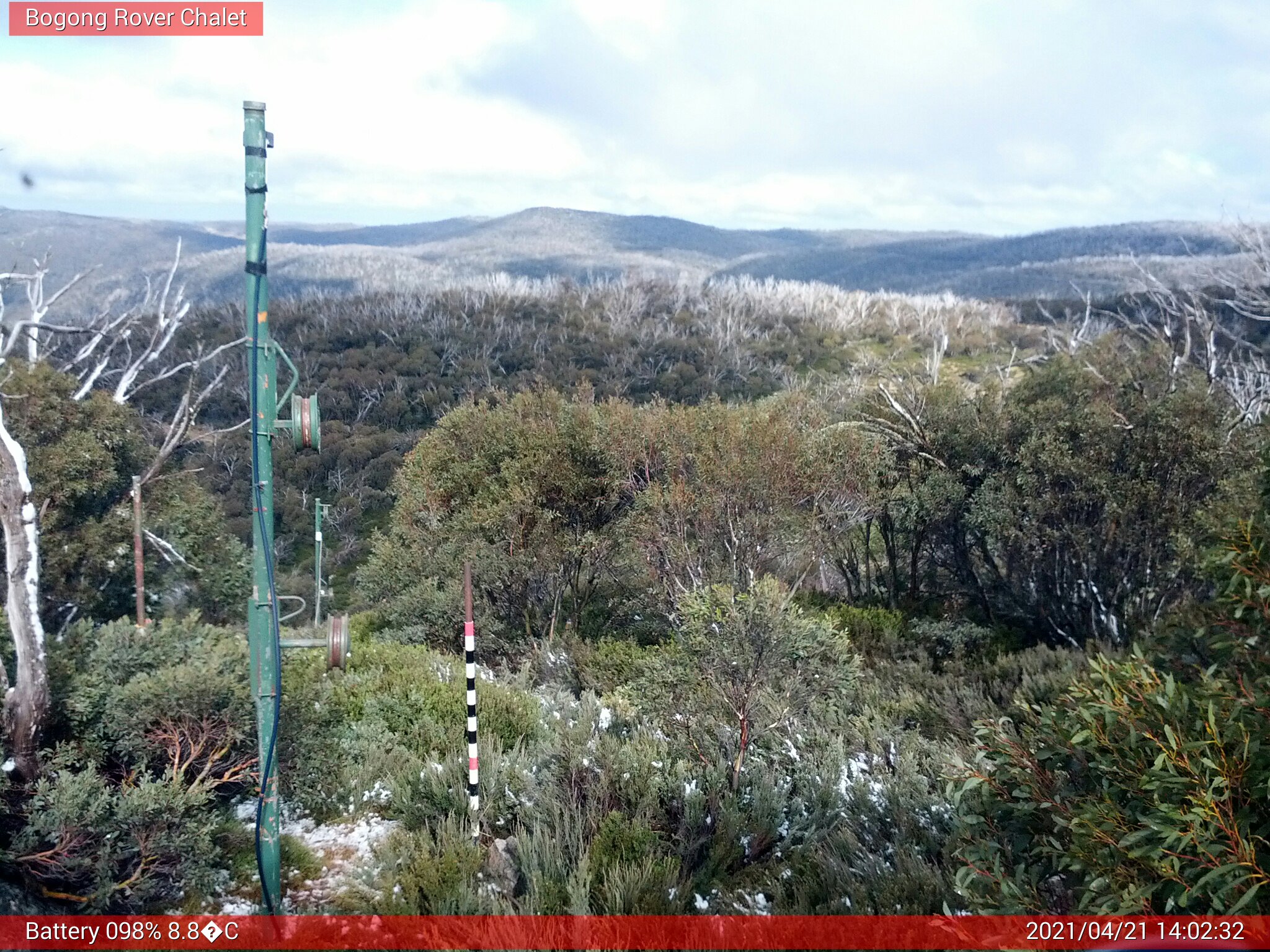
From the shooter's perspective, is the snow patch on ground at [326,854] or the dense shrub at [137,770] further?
the snow patch on ground at [326,854]

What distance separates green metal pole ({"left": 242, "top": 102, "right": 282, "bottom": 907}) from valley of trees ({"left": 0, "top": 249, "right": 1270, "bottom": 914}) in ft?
3.95

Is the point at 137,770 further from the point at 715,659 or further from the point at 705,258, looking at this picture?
the point at 705,258

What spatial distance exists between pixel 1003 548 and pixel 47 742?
524 inches

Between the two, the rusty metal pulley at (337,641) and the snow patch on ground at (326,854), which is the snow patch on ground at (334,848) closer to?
the snow patch on ground at (326,854)

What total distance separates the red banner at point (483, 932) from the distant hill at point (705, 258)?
84.4ft

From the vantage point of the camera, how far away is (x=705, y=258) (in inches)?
7279

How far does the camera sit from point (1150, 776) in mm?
3213

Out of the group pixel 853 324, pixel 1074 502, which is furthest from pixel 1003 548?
pixel 853 324

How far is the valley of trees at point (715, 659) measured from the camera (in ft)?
12.7

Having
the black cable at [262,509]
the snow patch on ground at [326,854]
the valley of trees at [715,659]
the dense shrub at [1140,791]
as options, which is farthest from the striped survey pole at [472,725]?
the dense shrub at [1140,791]

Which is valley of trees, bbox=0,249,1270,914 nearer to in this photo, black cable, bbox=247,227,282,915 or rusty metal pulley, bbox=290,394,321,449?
black cable, bbox=247,227,282,915

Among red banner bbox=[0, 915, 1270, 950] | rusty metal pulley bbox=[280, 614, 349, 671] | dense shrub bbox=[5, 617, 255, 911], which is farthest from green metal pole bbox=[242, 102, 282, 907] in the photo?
dense shrub bbox=[5, 617, 255, 911]

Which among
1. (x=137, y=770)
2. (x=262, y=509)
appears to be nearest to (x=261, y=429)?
(x=262, y=509)

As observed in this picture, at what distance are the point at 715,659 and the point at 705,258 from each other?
184880 mm
